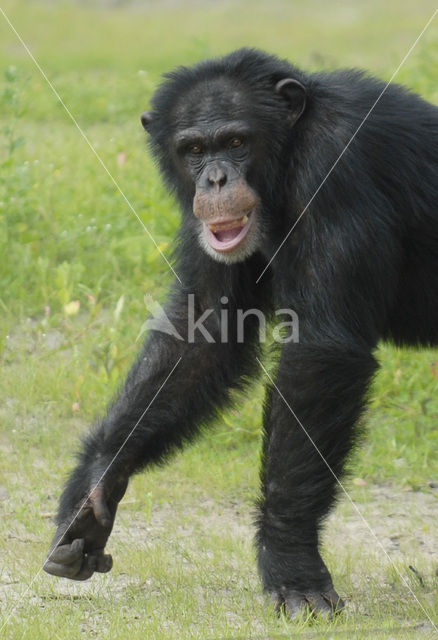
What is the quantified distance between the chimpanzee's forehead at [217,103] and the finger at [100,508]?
1600mm

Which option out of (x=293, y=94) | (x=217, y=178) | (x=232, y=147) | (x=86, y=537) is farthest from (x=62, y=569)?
(x=293, y=94)

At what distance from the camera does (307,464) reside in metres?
4.44

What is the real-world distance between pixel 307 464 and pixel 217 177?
1218 mm

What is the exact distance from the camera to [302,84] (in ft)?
15.5

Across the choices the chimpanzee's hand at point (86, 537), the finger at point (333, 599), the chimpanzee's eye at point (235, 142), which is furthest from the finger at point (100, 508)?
the chimpanzee's eye at point (235, 142)

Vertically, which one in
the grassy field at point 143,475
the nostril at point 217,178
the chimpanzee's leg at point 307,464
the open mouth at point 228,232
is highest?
the nostril at point 217,178

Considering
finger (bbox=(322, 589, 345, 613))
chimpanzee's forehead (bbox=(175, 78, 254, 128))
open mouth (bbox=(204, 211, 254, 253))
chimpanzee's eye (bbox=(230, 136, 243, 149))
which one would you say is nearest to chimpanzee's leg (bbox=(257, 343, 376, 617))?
finger (bbox=(322, 589, 345, 613))

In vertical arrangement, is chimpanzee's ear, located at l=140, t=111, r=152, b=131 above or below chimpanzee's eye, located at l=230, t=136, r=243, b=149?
below

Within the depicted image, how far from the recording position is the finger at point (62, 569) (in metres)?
4.52

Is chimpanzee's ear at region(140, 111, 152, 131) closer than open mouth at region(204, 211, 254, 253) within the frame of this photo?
No

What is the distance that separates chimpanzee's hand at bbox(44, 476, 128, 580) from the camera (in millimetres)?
4547

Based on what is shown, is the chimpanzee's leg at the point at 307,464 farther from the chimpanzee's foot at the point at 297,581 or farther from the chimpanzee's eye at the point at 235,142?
the chimpanzee's eye at the point at 235,142

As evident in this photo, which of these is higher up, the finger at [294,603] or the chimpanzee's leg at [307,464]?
the chimpanzee's leg at [307,464]

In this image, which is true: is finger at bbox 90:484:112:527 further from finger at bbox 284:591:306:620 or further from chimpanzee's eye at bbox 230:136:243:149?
chimpanzee's eye at bbox 230:136:243:149
